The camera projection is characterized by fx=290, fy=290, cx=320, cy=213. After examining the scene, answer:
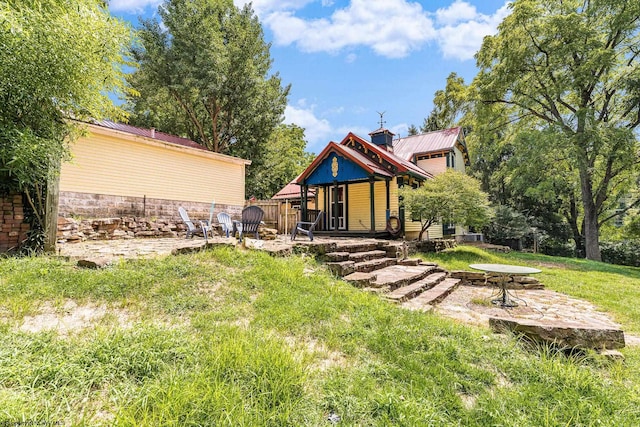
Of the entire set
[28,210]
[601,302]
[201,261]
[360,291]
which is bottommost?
[601,302]

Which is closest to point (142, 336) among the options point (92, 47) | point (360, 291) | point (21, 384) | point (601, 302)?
point (21, 384)

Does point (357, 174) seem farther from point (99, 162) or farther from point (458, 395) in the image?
point (458, 395)

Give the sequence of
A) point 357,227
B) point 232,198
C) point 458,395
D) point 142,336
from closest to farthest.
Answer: point 458,395 → point 142,336 → point 232,198 → point 357,227

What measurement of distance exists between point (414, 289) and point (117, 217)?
8958mm

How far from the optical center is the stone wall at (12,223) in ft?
16.9

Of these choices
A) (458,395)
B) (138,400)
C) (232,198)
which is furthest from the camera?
(232,198)

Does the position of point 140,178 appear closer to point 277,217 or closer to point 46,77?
point 277,217

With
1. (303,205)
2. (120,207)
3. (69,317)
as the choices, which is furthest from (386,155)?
(69,317)

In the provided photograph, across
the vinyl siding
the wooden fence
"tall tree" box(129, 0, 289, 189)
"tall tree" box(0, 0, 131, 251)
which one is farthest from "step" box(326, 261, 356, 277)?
"tall tree" box(129, 0, 289, 189)

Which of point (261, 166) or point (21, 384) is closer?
point (21, 384)

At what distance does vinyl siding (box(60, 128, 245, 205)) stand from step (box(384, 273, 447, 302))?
8.45 metres

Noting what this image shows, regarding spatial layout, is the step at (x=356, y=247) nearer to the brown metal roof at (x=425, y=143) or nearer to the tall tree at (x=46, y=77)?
the tall tree at (x=46, y=77)

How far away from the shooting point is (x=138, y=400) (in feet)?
5.68

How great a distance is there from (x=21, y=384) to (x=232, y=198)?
10.8m
